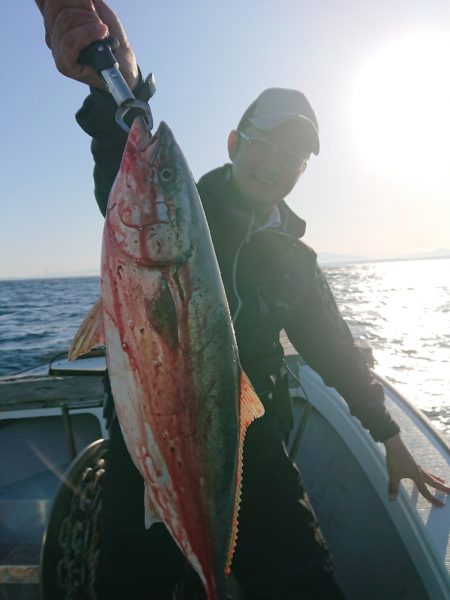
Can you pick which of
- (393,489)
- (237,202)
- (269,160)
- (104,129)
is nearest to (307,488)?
(393,489)

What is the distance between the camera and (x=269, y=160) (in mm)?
2705

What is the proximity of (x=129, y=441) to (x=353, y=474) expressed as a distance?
3328 mm

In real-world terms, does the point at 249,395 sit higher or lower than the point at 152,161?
lower

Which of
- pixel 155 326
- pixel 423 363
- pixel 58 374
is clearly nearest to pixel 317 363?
pixel 155 326

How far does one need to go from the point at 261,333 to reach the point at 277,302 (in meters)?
0.23

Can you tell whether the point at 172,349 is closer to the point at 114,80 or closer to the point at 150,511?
the point at 150,511

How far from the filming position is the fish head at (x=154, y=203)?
1575mm

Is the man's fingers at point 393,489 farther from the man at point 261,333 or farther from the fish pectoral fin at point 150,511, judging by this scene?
the fish pectoral fin at point 150,511

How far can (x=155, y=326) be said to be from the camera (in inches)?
59.6

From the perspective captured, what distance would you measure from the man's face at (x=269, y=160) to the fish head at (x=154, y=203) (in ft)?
3.75

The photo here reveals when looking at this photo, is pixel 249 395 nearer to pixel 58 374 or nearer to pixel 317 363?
pixel 317 363

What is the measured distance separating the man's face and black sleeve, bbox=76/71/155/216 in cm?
75

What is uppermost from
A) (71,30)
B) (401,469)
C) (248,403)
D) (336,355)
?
(71,30)

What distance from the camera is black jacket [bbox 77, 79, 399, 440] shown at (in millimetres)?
2678
